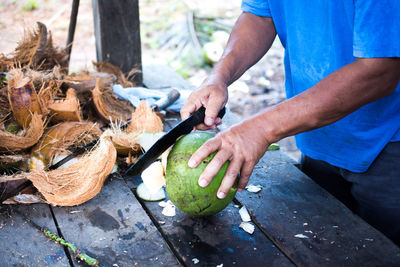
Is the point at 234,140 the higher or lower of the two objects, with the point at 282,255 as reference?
higher

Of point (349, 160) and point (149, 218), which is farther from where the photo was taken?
point (349, 160)

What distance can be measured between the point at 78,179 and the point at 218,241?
2.57ft

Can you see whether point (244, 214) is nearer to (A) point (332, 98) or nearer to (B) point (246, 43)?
(A) point (332, 98)

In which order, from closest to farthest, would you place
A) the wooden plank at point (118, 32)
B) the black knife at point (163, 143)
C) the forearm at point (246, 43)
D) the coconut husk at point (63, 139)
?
the black knife at point (163, 143) < the coconut husk at point (63, 139) < the forearm at point (246, 43) < the wooden plank at point (118, 32)

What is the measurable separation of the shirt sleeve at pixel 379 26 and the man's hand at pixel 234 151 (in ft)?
1.72

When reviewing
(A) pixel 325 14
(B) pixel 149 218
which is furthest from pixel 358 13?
(B) pixel 149 218

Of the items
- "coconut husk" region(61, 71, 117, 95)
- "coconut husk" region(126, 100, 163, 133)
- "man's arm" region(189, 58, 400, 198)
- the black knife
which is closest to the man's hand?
"man's arm" region(189, 58, 400, 198)


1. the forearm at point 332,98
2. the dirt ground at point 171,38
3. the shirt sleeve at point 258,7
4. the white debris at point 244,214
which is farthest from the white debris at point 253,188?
the dirt ground at point 171,38

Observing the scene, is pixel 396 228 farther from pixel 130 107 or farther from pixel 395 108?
pixel 130 107

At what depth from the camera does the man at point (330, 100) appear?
1488 mm

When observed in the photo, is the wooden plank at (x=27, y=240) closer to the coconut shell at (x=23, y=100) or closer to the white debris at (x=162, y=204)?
the white debris at (x=162, y=204)

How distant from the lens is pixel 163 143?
1661mm

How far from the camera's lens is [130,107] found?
275cm

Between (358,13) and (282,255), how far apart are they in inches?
39.8
